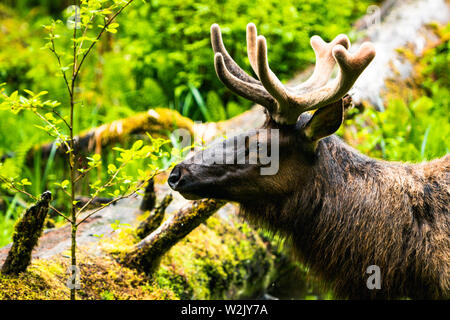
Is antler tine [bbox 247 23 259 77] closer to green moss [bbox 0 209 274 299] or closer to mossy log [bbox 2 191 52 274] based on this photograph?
green moss [bbox 0 209 274 299]

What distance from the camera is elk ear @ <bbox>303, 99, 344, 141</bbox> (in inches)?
130

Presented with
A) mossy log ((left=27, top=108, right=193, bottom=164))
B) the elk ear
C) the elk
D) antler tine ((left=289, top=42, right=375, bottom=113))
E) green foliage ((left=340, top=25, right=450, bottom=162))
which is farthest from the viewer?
mossy log ((left=27, top=108, right=193, bottom=164))

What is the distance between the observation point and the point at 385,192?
359 centimetres

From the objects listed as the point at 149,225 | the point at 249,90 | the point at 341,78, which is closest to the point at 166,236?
the point at 149,225

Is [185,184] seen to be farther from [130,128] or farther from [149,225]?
[130,128]

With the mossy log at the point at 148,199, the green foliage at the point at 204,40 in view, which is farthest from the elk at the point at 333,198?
the green foliage at the point at 204,40

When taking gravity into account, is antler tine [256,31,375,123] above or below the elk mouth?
above

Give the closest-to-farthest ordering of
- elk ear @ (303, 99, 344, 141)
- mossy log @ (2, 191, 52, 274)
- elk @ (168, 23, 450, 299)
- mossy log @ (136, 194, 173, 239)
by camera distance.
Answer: mossy log @ (2, 191, 52, 274) < elk ear @ (303, 99, 344, 141) < elk @ (168, 23, 450, 299) < mossy log @ (136, 194, 173, 239)

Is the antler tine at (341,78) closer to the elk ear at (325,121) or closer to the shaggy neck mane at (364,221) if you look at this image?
the elk ear at (325,121)

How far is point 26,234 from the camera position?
10.2 ft

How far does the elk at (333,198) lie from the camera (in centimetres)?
343

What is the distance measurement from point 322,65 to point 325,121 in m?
0.71

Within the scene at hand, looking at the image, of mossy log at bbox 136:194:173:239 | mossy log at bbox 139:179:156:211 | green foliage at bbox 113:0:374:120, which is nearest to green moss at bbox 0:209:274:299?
mossy log at bbox 136:194:173:239

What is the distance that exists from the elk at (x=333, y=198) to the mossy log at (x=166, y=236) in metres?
0.34
